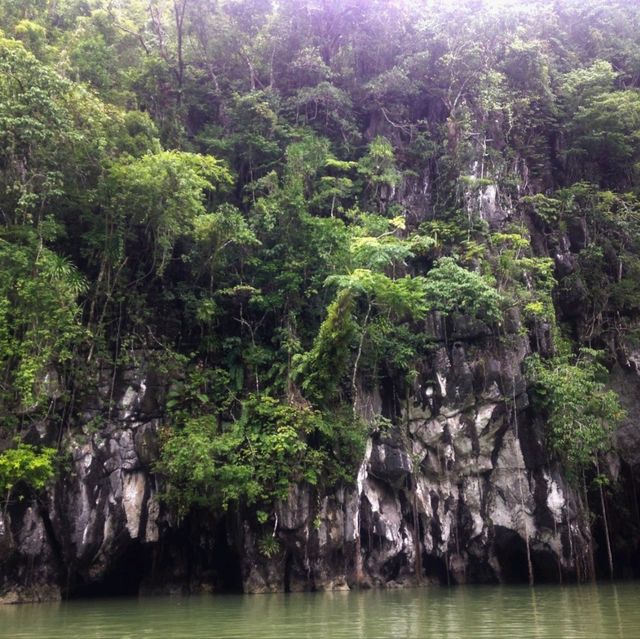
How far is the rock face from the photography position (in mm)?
13906

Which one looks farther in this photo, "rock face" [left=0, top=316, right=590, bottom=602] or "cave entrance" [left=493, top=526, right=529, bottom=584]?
"cave entrance" [left=493, top=526, right=529, bottom=584]

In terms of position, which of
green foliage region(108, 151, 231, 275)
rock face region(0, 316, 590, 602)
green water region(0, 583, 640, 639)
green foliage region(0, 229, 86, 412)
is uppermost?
green foliage region(108, 151, 231, 275)

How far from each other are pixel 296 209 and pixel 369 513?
27.5 feet

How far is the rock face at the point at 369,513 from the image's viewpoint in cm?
1391

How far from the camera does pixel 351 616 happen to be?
30.0 feet

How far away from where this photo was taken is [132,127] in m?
17.2

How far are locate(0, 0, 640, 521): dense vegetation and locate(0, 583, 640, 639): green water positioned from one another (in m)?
2.75

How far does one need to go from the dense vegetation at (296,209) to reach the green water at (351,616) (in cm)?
275

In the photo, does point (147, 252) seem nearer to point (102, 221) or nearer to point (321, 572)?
point (102, 221)

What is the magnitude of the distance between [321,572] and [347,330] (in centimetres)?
578

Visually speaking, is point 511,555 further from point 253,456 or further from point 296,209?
point 296,209

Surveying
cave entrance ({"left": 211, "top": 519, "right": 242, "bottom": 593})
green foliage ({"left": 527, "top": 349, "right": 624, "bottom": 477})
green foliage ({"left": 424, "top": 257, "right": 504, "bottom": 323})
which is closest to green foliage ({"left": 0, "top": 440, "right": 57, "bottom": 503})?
cave entrance ({"left": 211, "top": 519, "right": 242, "bottom": 593})

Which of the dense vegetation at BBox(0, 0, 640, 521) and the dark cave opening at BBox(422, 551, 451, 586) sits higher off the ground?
the dense vegetation at BBox(0, 0, 640, 521)

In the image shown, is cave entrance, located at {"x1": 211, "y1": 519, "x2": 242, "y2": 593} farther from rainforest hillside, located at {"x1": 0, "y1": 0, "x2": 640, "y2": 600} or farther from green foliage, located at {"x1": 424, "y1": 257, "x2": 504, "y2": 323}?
green foliage, located at {"x1": 424, "y1": 257, "x2": 504, "y2": 323}
